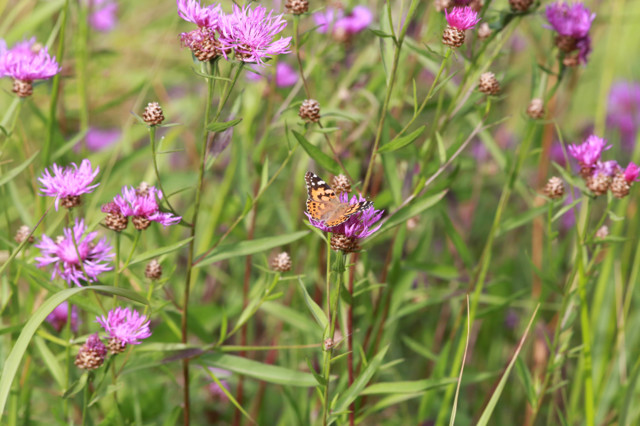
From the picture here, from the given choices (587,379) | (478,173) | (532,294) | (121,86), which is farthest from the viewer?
(121,86)

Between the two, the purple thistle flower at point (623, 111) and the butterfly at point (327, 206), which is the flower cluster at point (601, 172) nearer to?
the butterfly at point (327, 206)

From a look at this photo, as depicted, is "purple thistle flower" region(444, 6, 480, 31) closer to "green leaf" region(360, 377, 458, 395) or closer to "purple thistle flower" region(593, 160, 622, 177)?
"purple thistle flower" region(593, 160, 622, 177)

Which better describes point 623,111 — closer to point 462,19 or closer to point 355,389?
point 462,19

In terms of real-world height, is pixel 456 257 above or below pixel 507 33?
below

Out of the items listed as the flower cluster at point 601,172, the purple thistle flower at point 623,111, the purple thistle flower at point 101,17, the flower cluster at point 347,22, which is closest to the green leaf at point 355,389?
the flower cluster at point 601,172

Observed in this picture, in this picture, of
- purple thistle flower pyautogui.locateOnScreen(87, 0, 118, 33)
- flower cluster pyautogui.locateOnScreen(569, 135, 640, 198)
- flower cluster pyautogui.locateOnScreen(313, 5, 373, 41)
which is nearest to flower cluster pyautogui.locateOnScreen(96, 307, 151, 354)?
flower cluster pyautogui.locateOnScreen(569, 135, 640, 198)

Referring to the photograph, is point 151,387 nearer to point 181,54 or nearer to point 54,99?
point 54,99

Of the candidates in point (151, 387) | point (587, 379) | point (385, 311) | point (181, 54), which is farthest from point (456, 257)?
point (181, 54)
